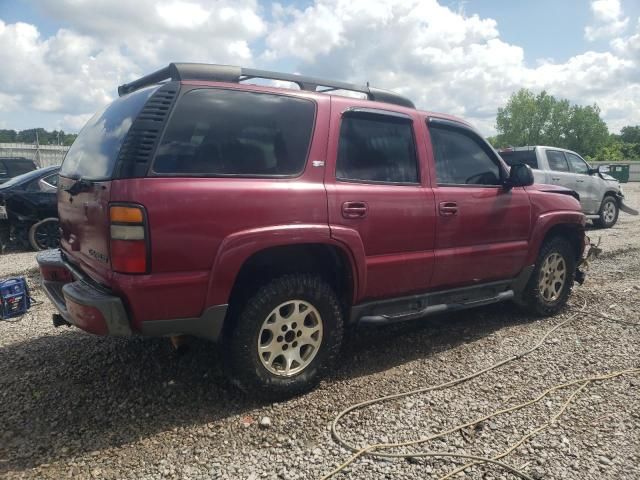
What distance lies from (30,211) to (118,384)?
623 centimetres

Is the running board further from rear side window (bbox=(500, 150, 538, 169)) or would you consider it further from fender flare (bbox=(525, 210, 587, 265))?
rear side window (bbox=(500, 150, 538, 169))

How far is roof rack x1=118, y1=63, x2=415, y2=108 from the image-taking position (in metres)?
2.83

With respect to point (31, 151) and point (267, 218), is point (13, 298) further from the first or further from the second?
point (31, 151)

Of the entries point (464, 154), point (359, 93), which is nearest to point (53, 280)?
point (359, 93)

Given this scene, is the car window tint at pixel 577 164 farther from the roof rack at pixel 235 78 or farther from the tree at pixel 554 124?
the tree at pixel 554 124

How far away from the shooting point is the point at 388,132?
3562 mm

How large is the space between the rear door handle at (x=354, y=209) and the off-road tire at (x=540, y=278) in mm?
2209

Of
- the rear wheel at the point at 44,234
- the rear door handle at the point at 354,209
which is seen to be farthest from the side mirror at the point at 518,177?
the rear wheel at the point at 44,234

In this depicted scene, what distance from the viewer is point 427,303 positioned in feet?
12.4

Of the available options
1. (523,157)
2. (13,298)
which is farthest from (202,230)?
(523,157)

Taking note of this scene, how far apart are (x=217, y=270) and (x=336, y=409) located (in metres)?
1.15

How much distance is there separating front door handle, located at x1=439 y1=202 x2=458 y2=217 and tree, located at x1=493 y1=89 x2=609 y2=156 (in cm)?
7790

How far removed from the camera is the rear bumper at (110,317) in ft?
8.32

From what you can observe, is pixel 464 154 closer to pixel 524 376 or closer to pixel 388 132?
pixel 388 132
